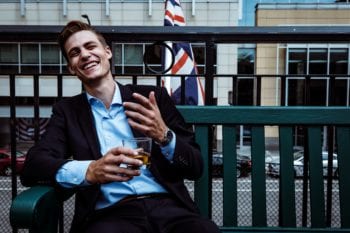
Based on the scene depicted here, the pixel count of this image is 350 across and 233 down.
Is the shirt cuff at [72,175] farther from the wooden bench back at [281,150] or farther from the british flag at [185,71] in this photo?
the british flag at [185,71]

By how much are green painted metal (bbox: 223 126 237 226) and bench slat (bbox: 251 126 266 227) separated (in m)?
0.09

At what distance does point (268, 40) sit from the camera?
2.13 meters

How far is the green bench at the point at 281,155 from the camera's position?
1.93 m

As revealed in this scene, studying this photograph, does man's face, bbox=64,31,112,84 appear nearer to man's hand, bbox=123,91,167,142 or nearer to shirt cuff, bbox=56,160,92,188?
man's hand, bbox=123,91,167,142

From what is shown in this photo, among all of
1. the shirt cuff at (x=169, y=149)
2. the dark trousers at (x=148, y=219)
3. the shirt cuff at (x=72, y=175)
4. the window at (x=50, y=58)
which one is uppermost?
the window at (x=50, y=58)

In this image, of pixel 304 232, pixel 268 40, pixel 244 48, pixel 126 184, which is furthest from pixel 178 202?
pixel 244 48

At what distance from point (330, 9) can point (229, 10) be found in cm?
688

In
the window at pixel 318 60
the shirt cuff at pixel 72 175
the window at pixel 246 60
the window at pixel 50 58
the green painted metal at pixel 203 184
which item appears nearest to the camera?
the shirt cuff at pixel 72 175

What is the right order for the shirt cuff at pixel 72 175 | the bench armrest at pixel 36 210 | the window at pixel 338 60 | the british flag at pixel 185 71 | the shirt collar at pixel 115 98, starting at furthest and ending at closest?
the window at pixel 338 60 < the british flag at pixel 185 71 < the shirt collar at pixel 115 98 < the shirt cuff at pixel 72 175 < the bench armrest at pixel 36 210

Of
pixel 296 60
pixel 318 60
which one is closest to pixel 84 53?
pixel 296 60

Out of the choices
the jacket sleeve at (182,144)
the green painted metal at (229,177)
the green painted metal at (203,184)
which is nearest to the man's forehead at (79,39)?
the jacket sleeve at (182,144)

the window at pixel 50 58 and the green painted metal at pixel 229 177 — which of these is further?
the window at pixel 50 58

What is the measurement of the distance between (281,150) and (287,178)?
0.14 meters

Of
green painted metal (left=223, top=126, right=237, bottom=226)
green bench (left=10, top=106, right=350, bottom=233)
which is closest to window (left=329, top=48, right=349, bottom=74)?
green bench (left=10, top=106, right=350, bottom=233)
